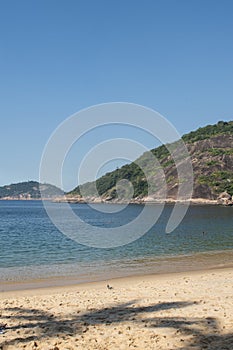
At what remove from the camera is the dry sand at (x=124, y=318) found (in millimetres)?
9078

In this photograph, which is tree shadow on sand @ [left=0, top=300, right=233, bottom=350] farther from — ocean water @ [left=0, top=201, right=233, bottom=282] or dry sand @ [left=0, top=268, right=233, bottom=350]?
ocean water @ [left=0, top=201, right=233, bottom=282]

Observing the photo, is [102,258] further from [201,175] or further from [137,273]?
[201,175]

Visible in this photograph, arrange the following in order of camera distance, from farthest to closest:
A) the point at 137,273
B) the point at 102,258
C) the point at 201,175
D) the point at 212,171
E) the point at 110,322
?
the point at 212,171, the point at 201,175, the point at 102,258, the point at 137,273, the point at 110,322

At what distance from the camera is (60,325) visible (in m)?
10.5

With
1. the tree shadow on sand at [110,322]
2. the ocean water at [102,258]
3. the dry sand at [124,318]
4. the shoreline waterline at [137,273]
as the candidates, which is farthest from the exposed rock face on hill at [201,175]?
the tree shadow on sand at [110,322]

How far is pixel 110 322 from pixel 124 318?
52 cm

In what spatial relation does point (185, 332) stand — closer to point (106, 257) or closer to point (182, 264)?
point (182, 264)

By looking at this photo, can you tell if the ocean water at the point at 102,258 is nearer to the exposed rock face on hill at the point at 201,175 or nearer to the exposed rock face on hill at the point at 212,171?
the exposed rock face on hill at the point at 212,171

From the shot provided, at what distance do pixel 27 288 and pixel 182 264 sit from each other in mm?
10396

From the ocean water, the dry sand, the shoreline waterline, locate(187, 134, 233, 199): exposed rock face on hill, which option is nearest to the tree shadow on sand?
the dry sand

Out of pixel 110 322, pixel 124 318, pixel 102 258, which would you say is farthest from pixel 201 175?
pixel 110 322

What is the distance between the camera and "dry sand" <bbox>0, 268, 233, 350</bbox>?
9078 mm

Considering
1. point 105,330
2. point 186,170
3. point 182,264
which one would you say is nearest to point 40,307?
point 105,330

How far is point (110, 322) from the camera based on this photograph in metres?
10.7
